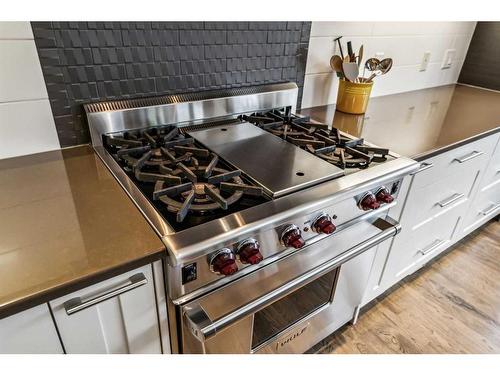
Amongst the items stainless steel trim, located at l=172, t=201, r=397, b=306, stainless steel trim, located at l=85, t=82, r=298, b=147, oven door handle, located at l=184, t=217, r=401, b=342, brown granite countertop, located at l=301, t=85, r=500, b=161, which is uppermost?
stainless steel trim, located at l=85, t=82, r=298, b=147

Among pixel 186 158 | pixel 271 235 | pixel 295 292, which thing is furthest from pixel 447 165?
pixel 186 158

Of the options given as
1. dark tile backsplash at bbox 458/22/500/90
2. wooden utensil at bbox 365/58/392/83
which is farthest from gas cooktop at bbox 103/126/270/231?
dark tile backsplash at bbox 458/22/500/90

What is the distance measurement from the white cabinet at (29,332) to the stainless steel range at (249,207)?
231 mm

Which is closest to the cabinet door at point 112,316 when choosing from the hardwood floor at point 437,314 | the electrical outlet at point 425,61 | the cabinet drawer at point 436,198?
the hardwood floor at point 437,314

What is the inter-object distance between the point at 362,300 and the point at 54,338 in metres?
1.14

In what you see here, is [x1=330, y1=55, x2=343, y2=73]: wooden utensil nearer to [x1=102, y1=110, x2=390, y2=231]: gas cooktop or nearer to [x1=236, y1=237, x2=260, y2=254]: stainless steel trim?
[x1=102, y1=110, x2=390, y2=231]: gas cooktop

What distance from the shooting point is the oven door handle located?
74 centimetres

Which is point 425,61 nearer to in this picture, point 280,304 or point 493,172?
point 493,172

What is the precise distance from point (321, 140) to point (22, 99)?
2.92ft

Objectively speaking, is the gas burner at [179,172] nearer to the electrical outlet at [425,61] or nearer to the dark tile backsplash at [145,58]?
the dark tile backsplash at [145,58]

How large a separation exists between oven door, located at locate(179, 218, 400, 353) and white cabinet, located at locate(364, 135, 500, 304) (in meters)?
0.27

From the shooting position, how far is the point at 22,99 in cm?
92

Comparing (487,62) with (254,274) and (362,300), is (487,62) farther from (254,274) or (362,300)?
(254,274)

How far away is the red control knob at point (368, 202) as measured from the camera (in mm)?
979
